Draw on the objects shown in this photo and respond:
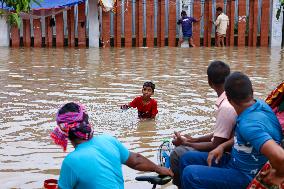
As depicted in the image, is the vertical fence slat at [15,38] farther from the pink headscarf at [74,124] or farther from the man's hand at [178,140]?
the pink headscarf at [74,124]

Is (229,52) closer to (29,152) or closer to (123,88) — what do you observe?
(123,88)

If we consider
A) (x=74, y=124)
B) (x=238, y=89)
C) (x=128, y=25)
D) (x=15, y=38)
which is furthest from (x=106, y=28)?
(x=74, y=124)

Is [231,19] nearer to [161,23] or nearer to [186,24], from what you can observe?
[186,24]

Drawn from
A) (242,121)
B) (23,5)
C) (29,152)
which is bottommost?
(29,152)

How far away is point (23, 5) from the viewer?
16.4 feet

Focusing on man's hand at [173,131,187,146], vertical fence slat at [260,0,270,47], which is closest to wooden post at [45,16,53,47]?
vertical fence slat at [260,0,270,47]

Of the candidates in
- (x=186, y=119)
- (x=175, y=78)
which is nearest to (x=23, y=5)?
(x=186, y=119)

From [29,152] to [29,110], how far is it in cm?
250

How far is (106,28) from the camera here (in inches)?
872

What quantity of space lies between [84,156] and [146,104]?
15.8 ft

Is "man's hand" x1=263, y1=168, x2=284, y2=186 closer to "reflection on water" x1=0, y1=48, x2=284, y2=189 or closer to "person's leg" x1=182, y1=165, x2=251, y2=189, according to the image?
"person's leg" x1=182, y1=165, x2=251, y2=189

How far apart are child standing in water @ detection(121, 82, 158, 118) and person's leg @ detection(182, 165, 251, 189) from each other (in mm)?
4015

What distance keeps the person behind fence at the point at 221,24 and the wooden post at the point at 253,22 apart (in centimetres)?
108

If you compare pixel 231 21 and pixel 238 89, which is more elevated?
pixel 231 21
